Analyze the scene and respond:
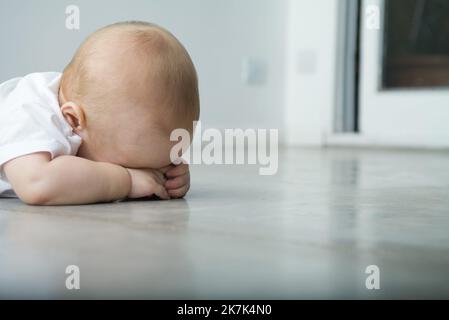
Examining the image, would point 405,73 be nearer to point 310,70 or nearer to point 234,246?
point 310,70

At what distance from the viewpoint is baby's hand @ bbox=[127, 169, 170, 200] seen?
45.1 inches

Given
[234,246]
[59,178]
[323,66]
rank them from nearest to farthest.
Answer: [234,246]
[59,178]
[323,66]

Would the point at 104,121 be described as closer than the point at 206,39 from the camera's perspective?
Yes

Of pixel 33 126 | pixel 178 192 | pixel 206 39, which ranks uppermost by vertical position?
pixel 206 39

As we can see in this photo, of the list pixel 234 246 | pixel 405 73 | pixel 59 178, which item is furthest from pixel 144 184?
pixel 405 73

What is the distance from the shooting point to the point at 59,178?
1.06 m

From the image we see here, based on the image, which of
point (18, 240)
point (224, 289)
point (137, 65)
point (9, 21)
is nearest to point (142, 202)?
point (137, 65)

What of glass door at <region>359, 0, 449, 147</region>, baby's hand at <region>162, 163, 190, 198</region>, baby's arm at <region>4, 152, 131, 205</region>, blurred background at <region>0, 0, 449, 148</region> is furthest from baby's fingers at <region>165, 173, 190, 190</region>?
glass door at <region>359, 0, 449, 147</region>

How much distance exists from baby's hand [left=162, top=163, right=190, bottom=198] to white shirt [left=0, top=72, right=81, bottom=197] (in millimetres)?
168

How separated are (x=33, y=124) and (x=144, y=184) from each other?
0.20 meters

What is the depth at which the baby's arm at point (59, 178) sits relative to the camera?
3.46ft

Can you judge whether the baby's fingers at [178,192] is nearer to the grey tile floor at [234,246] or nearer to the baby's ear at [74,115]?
the grey tile floor at [234,246]
